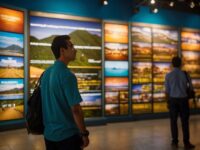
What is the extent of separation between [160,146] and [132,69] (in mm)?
3848

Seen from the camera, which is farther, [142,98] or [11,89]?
[142,98]

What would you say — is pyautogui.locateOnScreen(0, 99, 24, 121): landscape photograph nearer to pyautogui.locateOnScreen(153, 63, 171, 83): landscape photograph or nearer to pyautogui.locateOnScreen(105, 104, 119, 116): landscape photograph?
pyautogui.locateOnScreen(105, 104, 119, 116): landscape photograph

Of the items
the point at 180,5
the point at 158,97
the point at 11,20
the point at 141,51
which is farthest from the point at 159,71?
the point at 11,20

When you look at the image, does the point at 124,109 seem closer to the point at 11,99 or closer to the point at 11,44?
the point at 11,99

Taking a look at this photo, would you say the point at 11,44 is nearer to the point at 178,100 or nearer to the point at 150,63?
the point at 178,100

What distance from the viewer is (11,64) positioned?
740cm

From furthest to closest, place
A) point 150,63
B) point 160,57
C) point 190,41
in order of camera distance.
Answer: point 190,41 → point 160,57 → point 150,63

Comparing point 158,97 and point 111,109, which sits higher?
point 158,97

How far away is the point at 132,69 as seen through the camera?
30.3 feet

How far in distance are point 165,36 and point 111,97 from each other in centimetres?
286

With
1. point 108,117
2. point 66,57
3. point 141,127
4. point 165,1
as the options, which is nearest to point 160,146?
point 141,127

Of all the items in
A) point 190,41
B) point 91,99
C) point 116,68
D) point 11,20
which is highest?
point 11,20

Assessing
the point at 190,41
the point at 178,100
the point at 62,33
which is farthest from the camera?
the point at 190,41

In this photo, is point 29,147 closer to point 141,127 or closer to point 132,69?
point 141,127
